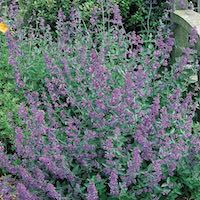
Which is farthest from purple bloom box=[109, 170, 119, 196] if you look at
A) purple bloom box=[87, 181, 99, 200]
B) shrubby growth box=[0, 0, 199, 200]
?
purple bloom box=[87, 181, 99, 200]

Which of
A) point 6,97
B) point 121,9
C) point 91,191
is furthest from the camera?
point 121,9

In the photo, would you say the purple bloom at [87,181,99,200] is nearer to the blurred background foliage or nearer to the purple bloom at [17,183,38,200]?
the purple bloom at [17,183,38,200]

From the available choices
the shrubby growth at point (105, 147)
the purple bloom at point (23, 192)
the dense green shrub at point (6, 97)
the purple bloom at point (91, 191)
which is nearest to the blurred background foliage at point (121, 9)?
the dense green shrub at point (6, 97)

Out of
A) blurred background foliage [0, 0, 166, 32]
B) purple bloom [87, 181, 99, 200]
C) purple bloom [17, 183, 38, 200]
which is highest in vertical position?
blurred background foliage [0, 0, 166, 32]

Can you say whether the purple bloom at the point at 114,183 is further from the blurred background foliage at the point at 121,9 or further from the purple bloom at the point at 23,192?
the blurred background foliage at the point at 121,9

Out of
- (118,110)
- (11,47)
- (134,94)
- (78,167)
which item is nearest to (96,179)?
(78,167)

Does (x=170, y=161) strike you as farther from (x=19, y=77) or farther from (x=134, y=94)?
(x=19, y=77)

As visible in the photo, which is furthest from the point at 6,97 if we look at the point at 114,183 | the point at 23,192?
the point at 114,183

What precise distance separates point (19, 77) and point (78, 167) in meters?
0.85

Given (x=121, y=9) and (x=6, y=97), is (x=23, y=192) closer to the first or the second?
(x=6, y=97)

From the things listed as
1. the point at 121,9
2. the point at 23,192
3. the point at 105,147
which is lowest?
the point at 23,192

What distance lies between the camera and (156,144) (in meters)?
2.81

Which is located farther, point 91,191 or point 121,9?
point 121,9

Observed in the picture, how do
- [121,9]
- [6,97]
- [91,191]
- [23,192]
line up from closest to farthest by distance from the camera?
[91,191], [23,192], [6,97], [121,9]
